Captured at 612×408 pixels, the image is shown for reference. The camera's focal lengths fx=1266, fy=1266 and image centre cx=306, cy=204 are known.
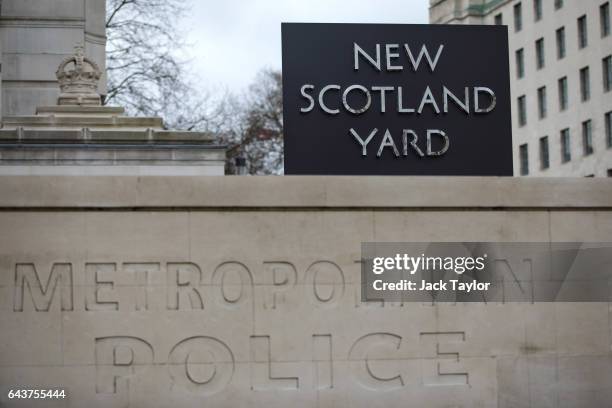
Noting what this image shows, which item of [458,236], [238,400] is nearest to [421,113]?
[458,236]

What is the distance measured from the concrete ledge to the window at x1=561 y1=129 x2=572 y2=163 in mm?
65634

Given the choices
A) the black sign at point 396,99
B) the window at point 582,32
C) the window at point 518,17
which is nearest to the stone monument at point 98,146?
the black sign at point 396,99

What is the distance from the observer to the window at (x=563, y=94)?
79.2 meters

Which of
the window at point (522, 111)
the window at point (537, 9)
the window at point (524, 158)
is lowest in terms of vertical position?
the window at point (524, 158)

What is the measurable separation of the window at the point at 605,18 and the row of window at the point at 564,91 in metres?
1.53

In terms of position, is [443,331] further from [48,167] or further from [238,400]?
[48,167]

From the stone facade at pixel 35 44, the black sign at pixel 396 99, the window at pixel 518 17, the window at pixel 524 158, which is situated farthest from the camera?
the window at pixel 518 17

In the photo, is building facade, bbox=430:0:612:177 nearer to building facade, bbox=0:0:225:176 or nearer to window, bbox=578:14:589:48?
window, bbox=578:14:589:48

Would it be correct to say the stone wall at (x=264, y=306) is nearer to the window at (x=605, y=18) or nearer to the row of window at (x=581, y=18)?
the window at (x=605, y=18)

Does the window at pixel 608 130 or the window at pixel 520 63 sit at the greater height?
the window at pixel 520 63

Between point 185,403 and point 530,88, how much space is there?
237 feet

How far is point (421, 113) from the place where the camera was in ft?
53.7

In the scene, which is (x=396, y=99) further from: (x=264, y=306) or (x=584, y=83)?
(x=584, y=83)

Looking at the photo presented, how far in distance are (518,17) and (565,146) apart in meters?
11.0
